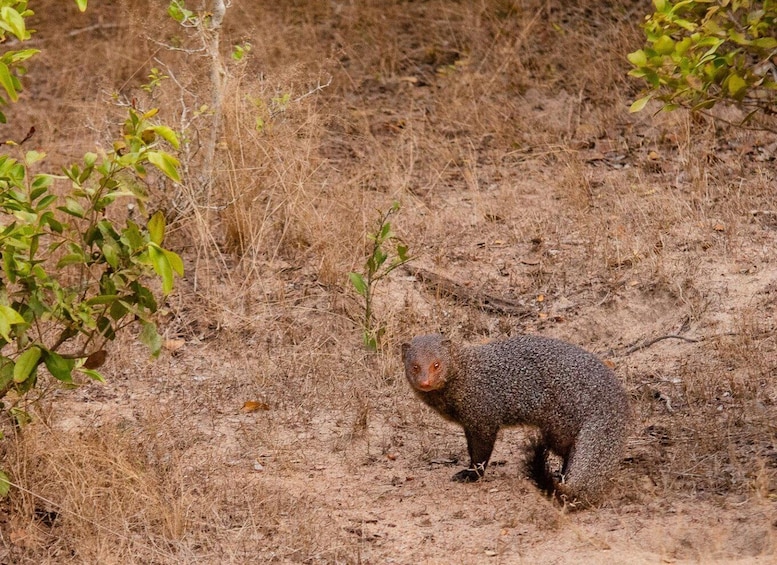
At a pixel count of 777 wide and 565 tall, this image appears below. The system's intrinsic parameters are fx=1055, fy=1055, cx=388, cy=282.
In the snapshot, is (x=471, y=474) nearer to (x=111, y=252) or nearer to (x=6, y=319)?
(x=111, y=252)

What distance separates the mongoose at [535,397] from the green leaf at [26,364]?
4.54 ft

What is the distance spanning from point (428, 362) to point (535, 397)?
1.41 ft

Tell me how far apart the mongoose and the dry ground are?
15 cm

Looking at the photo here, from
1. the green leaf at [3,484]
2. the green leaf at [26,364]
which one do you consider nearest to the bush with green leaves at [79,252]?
the green leaf at [26,364]

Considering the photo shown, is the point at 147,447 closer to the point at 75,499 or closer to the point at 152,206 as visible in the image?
the point at 75,499

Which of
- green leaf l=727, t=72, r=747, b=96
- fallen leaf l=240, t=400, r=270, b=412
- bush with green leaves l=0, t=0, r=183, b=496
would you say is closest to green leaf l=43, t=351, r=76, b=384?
bush with green leaves l=0, t=0, r=183, b=496

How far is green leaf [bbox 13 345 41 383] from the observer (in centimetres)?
329

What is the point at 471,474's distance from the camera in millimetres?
4133

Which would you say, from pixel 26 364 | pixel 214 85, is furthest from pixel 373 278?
pixel 26 364

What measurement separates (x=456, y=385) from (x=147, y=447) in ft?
4.22

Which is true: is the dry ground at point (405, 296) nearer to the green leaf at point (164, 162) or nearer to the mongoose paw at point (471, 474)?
the mongoose paw at point (471, 474)

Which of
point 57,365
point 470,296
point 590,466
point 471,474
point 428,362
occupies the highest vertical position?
point 57,365

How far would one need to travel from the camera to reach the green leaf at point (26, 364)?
3.29 m

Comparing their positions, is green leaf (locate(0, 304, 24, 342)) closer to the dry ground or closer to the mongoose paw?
the dry ground
